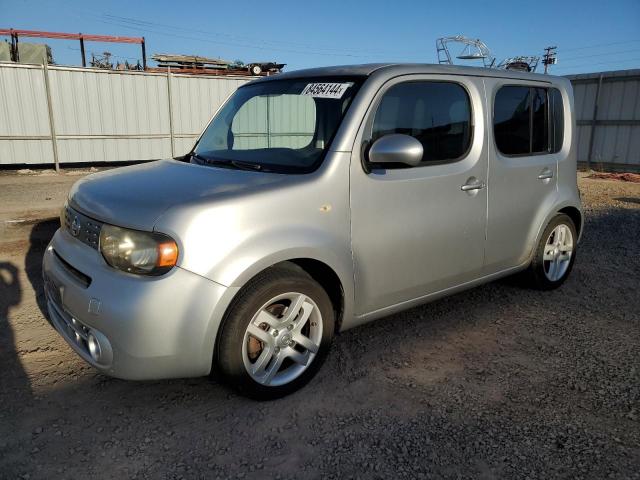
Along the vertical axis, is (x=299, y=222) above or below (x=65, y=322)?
above

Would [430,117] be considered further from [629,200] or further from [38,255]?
[629,200]

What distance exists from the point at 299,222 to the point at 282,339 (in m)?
0.67

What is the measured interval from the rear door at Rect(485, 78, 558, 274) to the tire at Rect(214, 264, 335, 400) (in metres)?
1.59

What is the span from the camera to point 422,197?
3.31 m

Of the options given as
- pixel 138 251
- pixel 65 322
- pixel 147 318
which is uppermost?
pixel 138 251

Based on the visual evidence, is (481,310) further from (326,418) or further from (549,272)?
(326,418)

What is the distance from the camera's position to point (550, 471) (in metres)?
2.33

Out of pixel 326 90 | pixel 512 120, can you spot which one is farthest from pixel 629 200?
pixel 326 90

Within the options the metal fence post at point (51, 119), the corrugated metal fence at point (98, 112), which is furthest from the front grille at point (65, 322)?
the corrugated metal fence at point (98, 112)

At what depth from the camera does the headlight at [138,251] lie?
2422mm

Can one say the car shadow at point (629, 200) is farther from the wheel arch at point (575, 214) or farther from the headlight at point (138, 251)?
the headlight at point (138, 251)

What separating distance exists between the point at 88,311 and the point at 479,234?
8.64ft

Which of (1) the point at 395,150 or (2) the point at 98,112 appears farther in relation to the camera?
(2) the point at 98,112

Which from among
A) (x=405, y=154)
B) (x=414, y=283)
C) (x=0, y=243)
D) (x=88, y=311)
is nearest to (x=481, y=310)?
(x=414, y=283)
